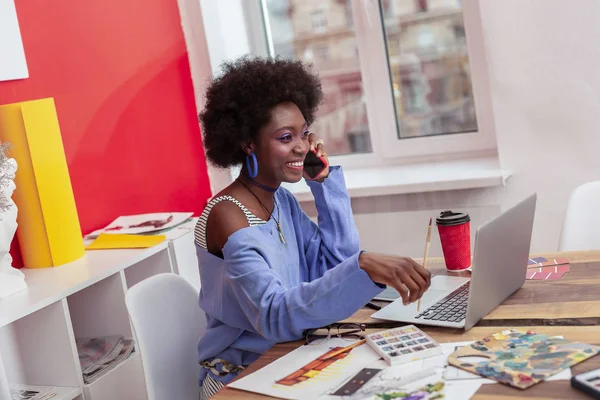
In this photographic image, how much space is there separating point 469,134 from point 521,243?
158 centimetres

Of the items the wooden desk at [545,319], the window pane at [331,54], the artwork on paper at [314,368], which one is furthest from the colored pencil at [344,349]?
the window pane at [331,54]

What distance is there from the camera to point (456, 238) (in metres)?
1.96

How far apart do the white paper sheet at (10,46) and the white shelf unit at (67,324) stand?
24.7 inches

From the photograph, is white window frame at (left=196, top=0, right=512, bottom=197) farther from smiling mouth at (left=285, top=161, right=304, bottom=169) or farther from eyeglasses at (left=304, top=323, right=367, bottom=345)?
eyeglasses at (left=304, top=323, right=367, bottom=345)

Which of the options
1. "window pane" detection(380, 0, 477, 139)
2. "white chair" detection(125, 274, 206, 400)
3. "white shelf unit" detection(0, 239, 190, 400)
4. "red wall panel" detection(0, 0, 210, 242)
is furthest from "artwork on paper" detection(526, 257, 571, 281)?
"red wall panel" detection(0, 0, 210, 242)

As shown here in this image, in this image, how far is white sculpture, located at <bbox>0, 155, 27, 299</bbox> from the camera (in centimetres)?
216

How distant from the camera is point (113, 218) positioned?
289cm

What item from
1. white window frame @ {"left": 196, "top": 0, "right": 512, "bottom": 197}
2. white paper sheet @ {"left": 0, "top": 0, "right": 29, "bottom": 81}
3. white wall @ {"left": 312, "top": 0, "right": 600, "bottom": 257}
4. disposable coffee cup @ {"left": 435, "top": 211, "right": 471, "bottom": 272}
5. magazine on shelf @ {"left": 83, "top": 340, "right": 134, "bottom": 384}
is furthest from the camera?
white window frame @ {"left": 196, "top": 0, "right": 512, "bottom": 197}

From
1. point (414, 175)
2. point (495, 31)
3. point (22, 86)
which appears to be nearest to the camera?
point (22, 86)

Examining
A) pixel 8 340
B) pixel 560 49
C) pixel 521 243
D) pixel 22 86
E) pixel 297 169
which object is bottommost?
pixel 8 340

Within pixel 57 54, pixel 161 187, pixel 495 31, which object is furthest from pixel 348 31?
pixel 57 54

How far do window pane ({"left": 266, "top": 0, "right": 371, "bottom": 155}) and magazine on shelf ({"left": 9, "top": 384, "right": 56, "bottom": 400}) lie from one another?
1773 millimetres

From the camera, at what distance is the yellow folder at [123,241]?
2541 millimetres

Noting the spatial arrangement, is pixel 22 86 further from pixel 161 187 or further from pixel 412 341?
pixel 412 341
